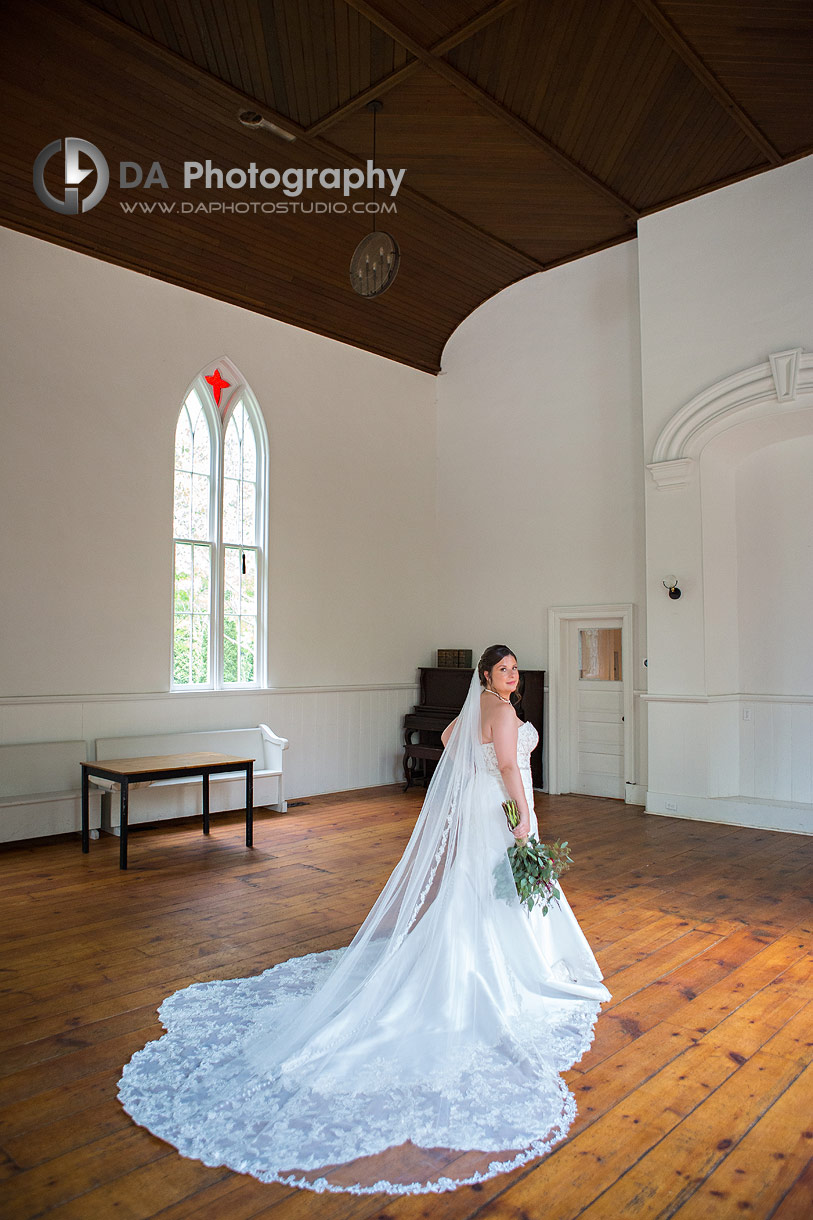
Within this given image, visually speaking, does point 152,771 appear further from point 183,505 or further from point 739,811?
point 739,811

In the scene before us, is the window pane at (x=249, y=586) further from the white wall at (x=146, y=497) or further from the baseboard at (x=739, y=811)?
the baseboard at (x=739, y=811)

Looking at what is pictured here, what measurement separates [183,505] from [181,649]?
141 cm

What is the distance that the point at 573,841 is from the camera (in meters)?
7.08

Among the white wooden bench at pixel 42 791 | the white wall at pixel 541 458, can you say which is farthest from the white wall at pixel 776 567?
the white wooden bench at pixel 42 791

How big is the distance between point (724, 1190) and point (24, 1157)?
212 centimetres

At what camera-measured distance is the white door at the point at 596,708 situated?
910cm

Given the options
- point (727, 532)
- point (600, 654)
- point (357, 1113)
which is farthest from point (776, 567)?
point (357, 1113)

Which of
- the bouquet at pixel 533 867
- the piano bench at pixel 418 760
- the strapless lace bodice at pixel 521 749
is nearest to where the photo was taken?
the bouquet at pixel 533 867

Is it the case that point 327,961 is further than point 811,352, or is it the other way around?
point 811,352

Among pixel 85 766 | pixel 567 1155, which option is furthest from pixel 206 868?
pixel 567 1155

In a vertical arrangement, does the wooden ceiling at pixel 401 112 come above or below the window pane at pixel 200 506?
above

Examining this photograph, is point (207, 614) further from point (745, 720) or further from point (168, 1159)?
point (168, 1159)

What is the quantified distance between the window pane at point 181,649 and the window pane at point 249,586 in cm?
67

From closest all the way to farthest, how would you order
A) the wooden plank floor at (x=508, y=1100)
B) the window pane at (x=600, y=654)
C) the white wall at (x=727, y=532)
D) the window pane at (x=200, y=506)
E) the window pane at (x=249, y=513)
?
the wooden plank floor at (x=508, y=1100), the white wall at (x=727, y=532), the window pane at (x=200, y=506), the window pane at (x=249, y=513), the window pane at (x=600, y=654)
